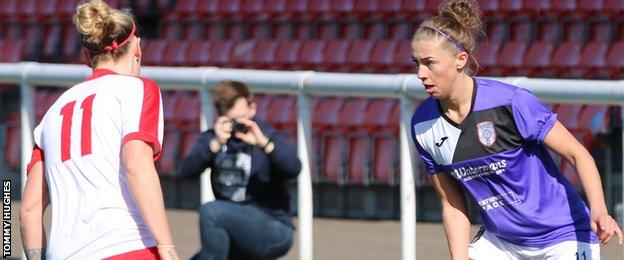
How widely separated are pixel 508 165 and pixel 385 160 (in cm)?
481

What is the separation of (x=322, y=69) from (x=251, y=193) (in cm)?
459

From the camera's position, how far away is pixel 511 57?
9.47 metres

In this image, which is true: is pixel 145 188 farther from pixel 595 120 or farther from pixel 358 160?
pixel 358 160

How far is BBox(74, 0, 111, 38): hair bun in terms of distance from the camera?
361 cm

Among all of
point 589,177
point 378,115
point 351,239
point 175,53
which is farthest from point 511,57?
point 589,177

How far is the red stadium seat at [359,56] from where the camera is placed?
999cm

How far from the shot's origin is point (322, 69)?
33.3 feet

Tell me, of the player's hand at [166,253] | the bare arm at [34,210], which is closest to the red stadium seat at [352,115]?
the bare arm at [34,210]

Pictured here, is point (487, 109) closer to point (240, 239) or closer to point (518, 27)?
point (240, 239)

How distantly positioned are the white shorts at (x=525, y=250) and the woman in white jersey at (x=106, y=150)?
107 centimetres

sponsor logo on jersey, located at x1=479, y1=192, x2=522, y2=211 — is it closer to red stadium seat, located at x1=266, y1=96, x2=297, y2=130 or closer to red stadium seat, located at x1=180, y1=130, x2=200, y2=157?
red stadium seat, located at x1=266, y1=96, x2=297, y2=130

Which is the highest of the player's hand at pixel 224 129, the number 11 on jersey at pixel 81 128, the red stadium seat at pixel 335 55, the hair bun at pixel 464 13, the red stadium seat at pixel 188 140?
the red stadium seat at pixel 335 55

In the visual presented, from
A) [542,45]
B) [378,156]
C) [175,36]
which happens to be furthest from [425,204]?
[175,36]

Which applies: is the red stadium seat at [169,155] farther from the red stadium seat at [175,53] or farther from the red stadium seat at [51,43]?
the red stadium seat at [51,43]
